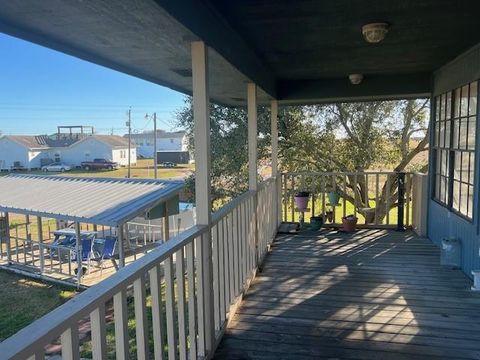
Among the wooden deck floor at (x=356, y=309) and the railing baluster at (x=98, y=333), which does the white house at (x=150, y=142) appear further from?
the railing baluster at (x=98, y=333)

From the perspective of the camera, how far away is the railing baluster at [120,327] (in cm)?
139

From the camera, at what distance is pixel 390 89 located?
5320 millimetres

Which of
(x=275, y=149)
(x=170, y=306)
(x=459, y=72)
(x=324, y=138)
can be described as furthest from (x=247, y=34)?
(x=324, y=138)

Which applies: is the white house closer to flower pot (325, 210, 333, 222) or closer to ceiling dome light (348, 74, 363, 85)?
flower pot (325, 210, 333, 222)

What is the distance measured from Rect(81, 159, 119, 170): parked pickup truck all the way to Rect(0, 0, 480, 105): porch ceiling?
10267 mm

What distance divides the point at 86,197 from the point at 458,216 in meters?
8.31

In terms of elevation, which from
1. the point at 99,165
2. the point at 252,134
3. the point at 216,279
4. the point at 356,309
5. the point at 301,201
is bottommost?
the point at 356,309

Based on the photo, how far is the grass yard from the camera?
692 cm

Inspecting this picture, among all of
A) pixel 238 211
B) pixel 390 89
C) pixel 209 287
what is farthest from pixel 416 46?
pixel 209 287

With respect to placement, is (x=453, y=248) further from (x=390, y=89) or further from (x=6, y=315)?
(x=6, y=315)

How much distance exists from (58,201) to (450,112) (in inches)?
349

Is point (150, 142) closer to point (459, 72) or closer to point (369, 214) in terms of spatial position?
point (369, 214)

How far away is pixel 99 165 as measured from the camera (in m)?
15.2

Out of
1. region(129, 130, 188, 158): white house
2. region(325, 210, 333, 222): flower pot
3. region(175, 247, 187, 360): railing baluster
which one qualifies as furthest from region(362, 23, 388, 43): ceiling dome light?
region(129, 130, 188, 158): white house
